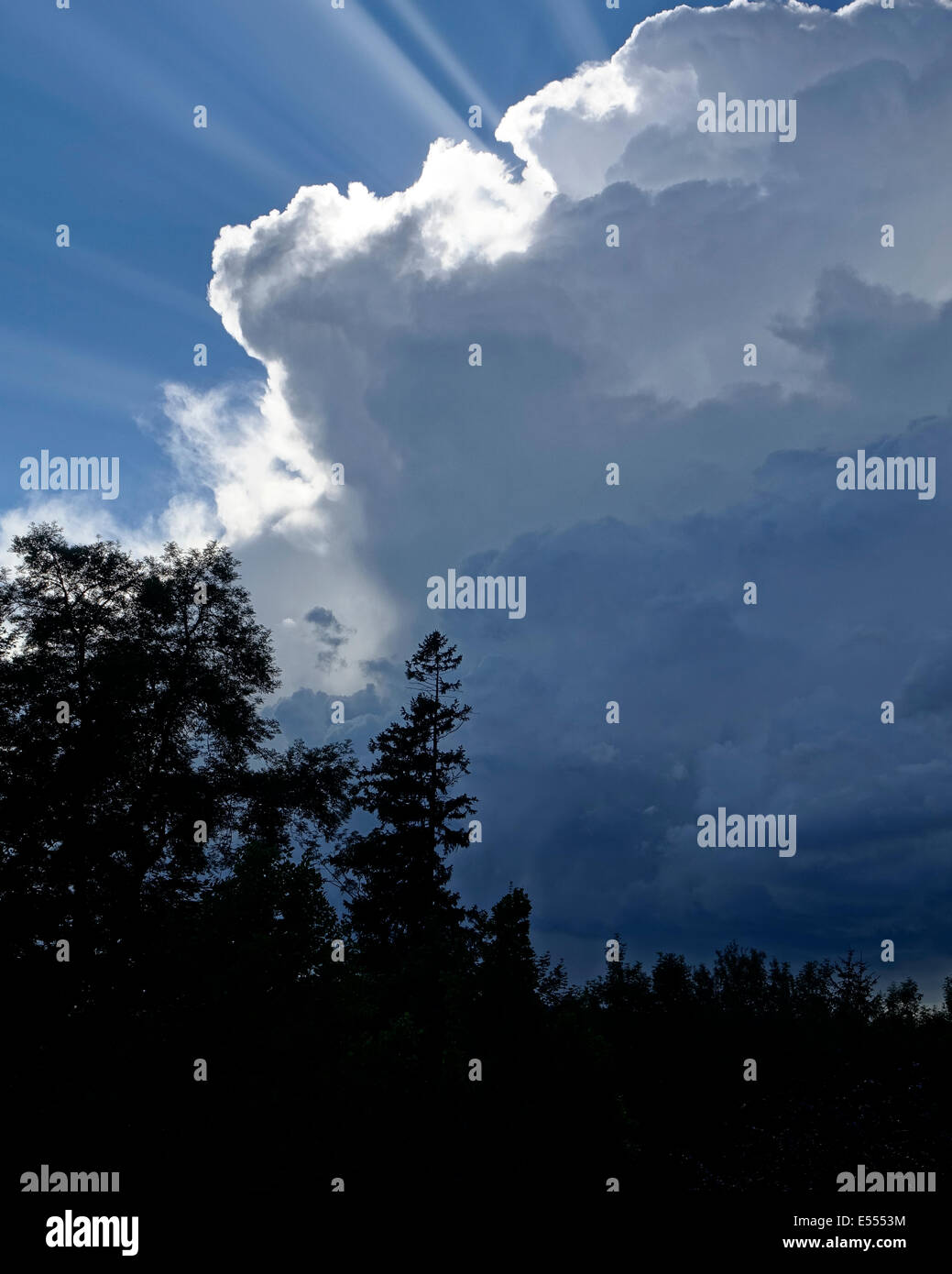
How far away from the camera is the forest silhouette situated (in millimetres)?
15836

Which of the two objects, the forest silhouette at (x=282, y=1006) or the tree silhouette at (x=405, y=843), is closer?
the forest silhouette at (x=282, y=1006)

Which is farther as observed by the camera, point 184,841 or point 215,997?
point 184,841

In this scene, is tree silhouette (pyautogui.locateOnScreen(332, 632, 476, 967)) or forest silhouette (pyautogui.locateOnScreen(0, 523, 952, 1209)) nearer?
forest silhouette (pyautogui.locateOnScreen(0, 523, 952, 1209))

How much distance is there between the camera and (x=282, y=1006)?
16578 mm

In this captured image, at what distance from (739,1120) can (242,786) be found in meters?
20.6

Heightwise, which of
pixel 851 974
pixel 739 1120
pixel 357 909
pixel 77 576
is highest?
pixel 77 576

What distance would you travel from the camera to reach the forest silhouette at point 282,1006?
15836mm

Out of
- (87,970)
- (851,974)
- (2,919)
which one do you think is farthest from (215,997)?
(851,974)

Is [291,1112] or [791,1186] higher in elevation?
[291,1112]

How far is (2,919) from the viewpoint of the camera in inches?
907

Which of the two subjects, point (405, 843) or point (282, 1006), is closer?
point (282, 1006)
